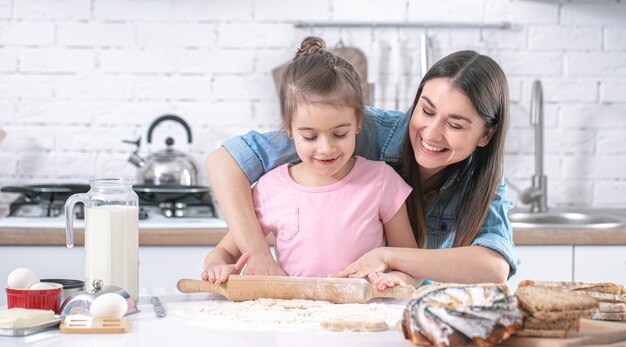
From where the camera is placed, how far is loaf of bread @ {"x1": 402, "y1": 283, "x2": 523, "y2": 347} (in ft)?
3.98

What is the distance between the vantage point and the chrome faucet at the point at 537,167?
327 cm

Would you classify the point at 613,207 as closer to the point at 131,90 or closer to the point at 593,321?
the point at 131,90

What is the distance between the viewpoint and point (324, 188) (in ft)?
6.52

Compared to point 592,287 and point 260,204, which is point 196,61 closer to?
point 260,204

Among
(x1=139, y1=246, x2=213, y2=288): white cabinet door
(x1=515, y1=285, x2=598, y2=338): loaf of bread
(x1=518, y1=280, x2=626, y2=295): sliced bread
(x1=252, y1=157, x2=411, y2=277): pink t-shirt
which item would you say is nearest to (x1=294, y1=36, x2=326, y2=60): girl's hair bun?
(x1=252, y1=157, x2=411, y2=277): pink t-shirt

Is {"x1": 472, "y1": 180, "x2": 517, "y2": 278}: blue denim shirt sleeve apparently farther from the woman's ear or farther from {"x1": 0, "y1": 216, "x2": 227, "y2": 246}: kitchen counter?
{"x1": 0, "y1": 216, "x2": 227, "y2": 246}: kitchen counter

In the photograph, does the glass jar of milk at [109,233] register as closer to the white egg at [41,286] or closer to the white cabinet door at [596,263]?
the white egg at [41,286]

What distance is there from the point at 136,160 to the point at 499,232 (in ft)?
5.37

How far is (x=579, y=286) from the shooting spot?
1.50m

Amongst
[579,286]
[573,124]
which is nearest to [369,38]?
[573,124]

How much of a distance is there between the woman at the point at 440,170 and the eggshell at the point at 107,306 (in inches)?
18.6

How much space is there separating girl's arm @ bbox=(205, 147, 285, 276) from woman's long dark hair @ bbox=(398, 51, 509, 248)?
35cm

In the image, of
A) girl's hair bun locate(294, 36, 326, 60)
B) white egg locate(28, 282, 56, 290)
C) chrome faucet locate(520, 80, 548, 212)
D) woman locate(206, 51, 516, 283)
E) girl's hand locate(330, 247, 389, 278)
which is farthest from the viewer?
chrome faucet locate(520, 80, 548, 212)

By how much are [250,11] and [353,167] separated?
58.8 inches
